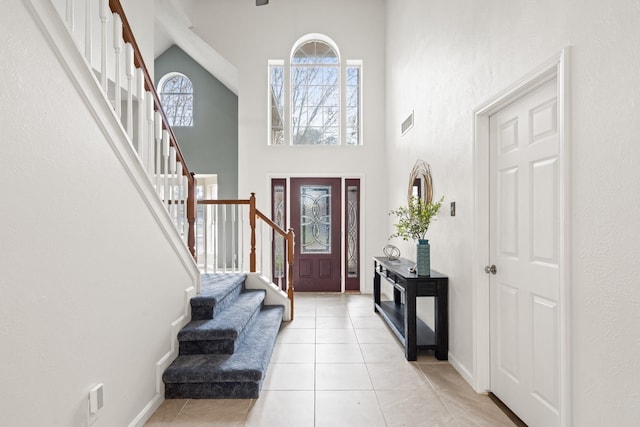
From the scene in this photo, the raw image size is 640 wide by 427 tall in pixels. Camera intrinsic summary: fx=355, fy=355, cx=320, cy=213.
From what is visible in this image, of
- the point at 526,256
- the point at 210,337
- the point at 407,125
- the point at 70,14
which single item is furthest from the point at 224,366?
the point at 407,125

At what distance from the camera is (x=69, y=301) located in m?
1.57

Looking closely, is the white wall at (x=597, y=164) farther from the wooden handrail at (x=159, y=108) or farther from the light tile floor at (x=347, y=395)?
the wooden handrail at (x=159, y=108)

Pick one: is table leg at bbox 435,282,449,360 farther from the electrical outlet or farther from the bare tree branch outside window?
the bare tree branch outside window

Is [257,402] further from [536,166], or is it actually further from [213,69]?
[213,69]

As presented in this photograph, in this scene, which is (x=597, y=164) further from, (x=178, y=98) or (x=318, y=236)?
(x=178, y=98)

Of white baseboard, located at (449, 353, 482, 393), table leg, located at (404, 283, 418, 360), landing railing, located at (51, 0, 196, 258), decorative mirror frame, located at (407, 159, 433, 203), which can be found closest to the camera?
landing railing, located at (51, 0, 196, 258)

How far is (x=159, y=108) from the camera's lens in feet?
8.83

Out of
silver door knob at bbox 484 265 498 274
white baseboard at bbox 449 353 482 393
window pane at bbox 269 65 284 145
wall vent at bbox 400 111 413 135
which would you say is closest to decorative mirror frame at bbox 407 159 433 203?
wall vent at bbox 400 111 413 135

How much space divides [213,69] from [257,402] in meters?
6.11

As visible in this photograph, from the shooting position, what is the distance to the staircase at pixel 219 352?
2.54 metres

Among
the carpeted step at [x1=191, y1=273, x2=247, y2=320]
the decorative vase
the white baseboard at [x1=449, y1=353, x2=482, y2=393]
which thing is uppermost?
the decorative vase

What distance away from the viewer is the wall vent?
4.39 metres

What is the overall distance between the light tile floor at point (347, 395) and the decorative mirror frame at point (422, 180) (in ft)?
5.15

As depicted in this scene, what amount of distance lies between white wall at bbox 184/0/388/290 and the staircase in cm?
286
